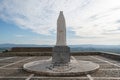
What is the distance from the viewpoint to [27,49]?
24625 mm

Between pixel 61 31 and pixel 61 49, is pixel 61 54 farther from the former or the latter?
pixel 61 31

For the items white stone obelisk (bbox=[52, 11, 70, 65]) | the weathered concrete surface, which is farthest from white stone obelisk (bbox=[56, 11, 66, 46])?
the weathered concrete surface

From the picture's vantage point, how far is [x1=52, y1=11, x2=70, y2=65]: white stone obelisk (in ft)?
39.6

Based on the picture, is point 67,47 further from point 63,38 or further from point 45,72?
point 45,72

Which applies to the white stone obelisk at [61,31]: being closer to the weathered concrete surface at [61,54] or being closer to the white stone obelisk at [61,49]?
the white stone obelisk at [61,49]

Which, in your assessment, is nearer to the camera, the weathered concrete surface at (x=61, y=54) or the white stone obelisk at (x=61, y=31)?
the weathered concrete surface at (x=61, y=54)

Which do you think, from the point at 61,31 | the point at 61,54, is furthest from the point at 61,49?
the point at 61,31

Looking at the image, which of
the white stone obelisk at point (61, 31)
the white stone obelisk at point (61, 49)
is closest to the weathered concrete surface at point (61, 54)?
the white stone obelisk at point (61, 49)

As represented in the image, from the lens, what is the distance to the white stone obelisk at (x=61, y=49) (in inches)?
475

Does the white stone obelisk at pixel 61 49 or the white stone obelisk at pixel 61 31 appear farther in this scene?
the white stone obelisk at pixel 61 31

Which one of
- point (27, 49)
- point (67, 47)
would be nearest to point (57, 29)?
point (67, 47)

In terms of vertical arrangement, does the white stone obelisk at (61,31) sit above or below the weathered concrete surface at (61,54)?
above

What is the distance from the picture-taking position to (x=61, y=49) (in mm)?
12055

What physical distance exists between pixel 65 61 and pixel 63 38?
1791 mm
